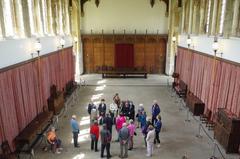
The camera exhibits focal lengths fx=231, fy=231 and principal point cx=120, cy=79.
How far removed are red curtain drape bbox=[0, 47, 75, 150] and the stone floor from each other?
1336mm

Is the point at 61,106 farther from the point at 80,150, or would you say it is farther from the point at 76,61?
the point at 76,61

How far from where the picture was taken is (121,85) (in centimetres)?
2008

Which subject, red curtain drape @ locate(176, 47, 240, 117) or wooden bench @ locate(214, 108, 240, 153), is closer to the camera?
wooden bench @ locate(214, 108, 240, 153)

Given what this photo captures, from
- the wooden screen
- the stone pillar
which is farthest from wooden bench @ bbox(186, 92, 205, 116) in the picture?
the wooden screen

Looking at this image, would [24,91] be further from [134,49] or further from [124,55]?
[134,49]

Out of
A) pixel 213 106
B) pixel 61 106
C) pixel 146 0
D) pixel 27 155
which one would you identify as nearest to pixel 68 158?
pixel 27 155

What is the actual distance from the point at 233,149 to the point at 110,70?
54.0 feet

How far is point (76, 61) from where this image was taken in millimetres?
23094

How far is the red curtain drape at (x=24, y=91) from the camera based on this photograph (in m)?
8.30

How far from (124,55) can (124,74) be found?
2.51 metres

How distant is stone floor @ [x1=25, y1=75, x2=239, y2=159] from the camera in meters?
8.83

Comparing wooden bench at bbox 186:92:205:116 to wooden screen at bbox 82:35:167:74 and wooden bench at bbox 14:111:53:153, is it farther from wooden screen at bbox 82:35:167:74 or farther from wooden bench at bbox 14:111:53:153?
wooden screen at bbox 82:35:167:74

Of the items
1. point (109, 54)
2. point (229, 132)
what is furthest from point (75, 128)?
point (109, 54)

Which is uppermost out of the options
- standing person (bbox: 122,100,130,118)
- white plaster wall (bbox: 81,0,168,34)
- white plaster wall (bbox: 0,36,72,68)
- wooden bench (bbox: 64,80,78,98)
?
white plaster wall (bbox: 81,0,168,34)
